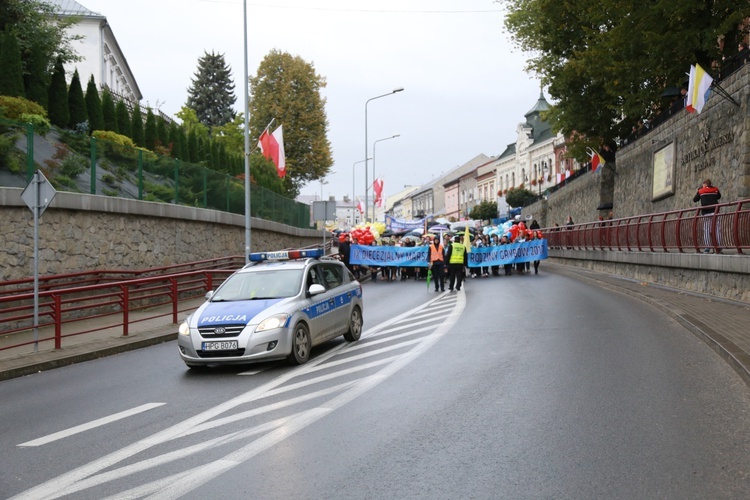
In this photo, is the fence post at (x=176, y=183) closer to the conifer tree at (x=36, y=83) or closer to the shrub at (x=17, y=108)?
the shrub at (x=17, y=108)

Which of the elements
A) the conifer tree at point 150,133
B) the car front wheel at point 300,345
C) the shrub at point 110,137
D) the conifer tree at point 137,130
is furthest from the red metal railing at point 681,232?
the conifer tree at point 137,130

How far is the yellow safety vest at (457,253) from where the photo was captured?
2603 cm

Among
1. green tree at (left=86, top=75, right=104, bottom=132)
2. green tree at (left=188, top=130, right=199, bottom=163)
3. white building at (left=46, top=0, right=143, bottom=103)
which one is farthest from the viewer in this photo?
white building at (left=46, top=0, right=143, bottom=103)

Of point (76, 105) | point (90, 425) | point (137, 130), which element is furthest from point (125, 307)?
point (137, 130)

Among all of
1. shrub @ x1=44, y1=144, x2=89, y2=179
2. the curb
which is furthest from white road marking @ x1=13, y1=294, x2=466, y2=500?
shrub @ x1=44, y1=144, x2=89, y2=179

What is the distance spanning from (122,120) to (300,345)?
2296cm

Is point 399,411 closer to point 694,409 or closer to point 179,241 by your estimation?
point 694,409

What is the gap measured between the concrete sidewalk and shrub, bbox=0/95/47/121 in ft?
28.3

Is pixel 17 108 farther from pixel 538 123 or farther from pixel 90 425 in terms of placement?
pixel 538 123

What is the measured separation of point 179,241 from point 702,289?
47.3 ft

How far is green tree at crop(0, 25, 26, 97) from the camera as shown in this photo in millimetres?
26078

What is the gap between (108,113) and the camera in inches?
1220

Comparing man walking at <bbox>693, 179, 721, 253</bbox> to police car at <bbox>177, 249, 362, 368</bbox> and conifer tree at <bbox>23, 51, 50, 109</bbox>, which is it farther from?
conifer tree at <bbox>23, 51, 50, 109</bbox>

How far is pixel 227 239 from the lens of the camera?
2972 centimetres
